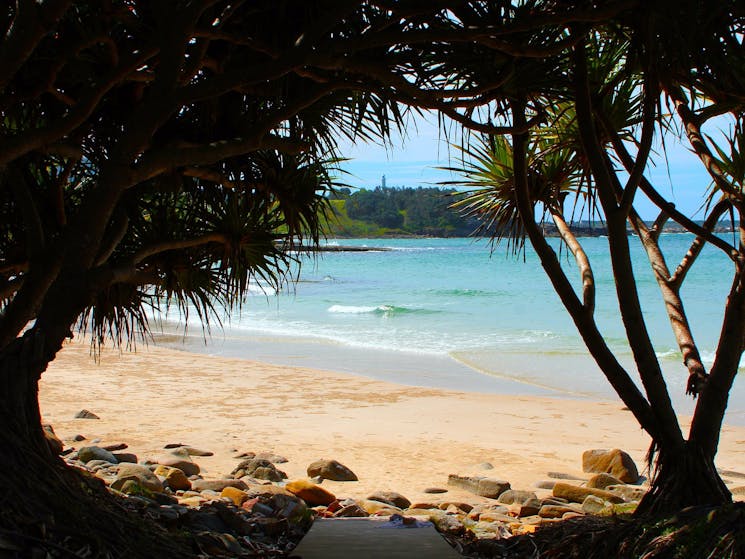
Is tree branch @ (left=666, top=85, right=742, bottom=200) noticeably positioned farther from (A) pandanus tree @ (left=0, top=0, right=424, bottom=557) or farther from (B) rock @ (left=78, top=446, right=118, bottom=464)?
(B) rock @ (left=78, top=446, right=118, bottom=464)

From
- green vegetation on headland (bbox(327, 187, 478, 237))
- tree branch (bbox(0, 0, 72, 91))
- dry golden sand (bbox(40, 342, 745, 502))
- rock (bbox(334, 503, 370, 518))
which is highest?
green vegetation on headland (bbox(327, 187, 478, 237))

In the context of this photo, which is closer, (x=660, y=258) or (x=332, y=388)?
(x=660, y=258)

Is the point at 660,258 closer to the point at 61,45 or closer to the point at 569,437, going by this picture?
the point at 61,45

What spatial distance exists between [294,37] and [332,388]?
743 centimetres

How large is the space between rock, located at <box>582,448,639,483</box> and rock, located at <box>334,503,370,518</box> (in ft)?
8.66

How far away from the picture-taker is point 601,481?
551cm

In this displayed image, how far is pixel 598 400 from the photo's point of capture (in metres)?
9.95

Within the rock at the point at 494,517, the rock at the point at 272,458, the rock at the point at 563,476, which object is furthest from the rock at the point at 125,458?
the rock at the point at 563,476

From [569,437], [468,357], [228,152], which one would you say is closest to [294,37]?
[228,152]

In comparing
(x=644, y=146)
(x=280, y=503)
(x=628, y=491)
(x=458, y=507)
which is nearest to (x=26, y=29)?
(x=644, y=146)

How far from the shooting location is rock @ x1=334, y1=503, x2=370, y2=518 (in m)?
3.89

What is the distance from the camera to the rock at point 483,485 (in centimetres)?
508

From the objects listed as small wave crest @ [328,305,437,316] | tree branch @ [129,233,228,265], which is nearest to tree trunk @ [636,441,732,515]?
tree branch @ [129,233,228,265]

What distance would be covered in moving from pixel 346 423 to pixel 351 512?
13.4 ft
